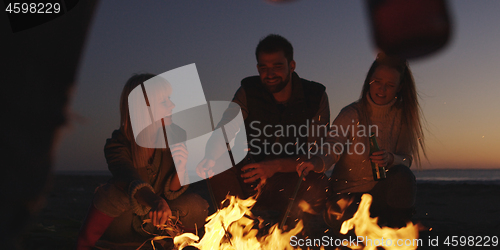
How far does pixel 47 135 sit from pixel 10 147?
0.17 metres

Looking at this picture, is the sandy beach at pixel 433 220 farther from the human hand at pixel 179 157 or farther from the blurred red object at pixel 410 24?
the blurred red object at pixel 410 24

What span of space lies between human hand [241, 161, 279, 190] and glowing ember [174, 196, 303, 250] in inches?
12.9

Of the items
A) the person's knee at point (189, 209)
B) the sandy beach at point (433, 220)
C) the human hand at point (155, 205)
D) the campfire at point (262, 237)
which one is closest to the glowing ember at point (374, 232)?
the campfire at point (262, 237)


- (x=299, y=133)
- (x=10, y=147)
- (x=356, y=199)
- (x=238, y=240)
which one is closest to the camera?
(x=10, y=147)

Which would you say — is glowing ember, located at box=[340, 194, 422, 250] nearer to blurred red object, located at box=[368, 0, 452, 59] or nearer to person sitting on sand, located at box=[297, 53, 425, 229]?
person sitting on sand, located at box=[297, 53, 425, 229]

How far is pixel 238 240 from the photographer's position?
93.8 inches

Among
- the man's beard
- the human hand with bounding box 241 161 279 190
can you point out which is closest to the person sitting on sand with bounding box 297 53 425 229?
the human hand with bounding box 241 161 279 190

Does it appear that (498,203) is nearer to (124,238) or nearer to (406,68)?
(406,68)

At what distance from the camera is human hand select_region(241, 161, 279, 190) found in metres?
2.90

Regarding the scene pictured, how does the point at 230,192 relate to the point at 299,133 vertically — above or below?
below

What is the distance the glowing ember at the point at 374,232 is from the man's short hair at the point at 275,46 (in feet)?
4.59

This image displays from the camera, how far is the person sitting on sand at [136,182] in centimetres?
241

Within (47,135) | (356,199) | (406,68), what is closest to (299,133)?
(356,199)

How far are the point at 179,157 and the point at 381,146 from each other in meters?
1.61
